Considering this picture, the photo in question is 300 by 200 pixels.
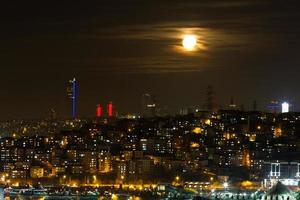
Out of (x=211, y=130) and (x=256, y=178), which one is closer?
(x=256, y=178)

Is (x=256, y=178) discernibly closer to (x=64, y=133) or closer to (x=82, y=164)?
(x=82, y=164)

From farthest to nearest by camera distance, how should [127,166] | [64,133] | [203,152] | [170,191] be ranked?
1. [64,133]
2. [203,152]
3. [127,166]
4. [170,191]

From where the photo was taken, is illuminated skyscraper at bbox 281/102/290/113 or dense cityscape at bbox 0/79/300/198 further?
illuminated skyscraper at bbox 281/102/290/113

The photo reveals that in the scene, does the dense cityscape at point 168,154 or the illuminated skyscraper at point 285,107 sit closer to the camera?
the dense cityscape at point 168,154

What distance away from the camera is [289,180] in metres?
45.5

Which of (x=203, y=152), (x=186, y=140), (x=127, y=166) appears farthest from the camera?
(x=186, y=140)

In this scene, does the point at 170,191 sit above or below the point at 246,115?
below

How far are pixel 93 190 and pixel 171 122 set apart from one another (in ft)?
64.0

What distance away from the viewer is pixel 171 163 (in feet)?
166

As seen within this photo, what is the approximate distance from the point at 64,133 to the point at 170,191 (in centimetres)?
2212

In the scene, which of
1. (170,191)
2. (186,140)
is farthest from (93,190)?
(186,140)

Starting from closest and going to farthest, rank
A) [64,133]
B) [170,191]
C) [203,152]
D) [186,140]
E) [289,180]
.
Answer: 1. [170,191]
2. [289,180]
3. [203,152]
4. [186,140]
5. [64,133]

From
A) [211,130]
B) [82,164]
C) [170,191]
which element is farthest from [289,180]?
[211,130]

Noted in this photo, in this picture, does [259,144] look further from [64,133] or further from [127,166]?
[64,133]
